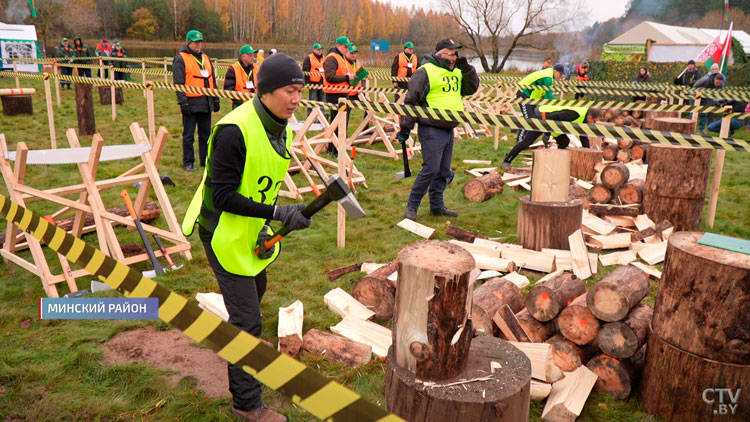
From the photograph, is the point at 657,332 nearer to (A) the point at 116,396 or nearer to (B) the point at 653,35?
(A) the point at 116,396

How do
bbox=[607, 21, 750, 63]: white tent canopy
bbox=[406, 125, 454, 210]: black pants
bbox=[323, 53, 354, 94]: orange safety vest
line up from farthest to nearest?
bbox=[607, 21, 750, 63]: white tent canopy
bbox=[323, 53, 354, 94]: orange safety vest
bbox=[406, 125, 454, 210]: black pants

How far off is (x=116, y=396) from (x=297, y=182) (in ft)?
17.9

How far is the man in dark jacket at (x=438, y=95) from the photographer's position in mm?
6156

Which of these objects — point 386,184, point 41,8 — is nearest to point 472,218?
point 386,184

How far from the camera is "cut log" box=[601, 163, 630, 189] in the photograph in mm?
6992

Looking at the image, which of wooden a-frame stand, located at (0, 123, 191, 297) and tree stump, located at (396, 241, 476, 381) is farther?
wooden a-frame stand, located at (0, 123, 191, 297)

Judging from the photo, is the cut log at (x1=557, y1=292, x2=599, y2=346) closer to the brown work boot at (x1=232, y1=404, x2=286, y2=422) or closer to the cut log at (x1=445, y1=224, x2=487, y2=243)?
the brown work boot at (x1=232, y1=404, x2=286, y2=422)

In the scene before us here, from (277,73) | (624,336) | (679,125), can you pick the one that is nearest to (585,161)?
(679,125)

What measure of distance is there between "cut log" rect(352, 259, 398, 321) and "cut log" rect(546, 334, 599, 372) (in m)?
1.25

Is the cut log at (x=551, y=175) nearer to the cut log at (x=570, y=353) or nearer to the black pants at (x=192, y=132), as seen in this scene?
the cut log at (x=570, y=353)

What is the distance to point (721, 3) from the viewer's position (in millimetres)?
54781

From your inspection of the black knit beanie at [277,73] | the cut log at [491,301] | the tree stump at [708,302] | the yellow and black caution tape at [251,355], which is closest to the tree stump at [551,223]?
the cut log at [491,301]

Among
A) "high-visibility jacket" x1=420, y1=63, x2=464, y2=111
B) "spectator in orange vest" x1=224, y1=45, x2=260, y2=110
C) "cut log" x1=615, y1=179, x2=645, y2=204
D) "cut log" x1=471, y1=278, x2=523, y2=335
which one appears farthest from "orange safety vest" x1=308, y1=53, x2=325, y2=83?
"cut log" x1=471, y1=278, x2=523, y2=335

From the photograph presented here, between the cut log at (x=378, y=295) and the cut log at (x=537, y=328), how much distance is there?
100 centimetres
